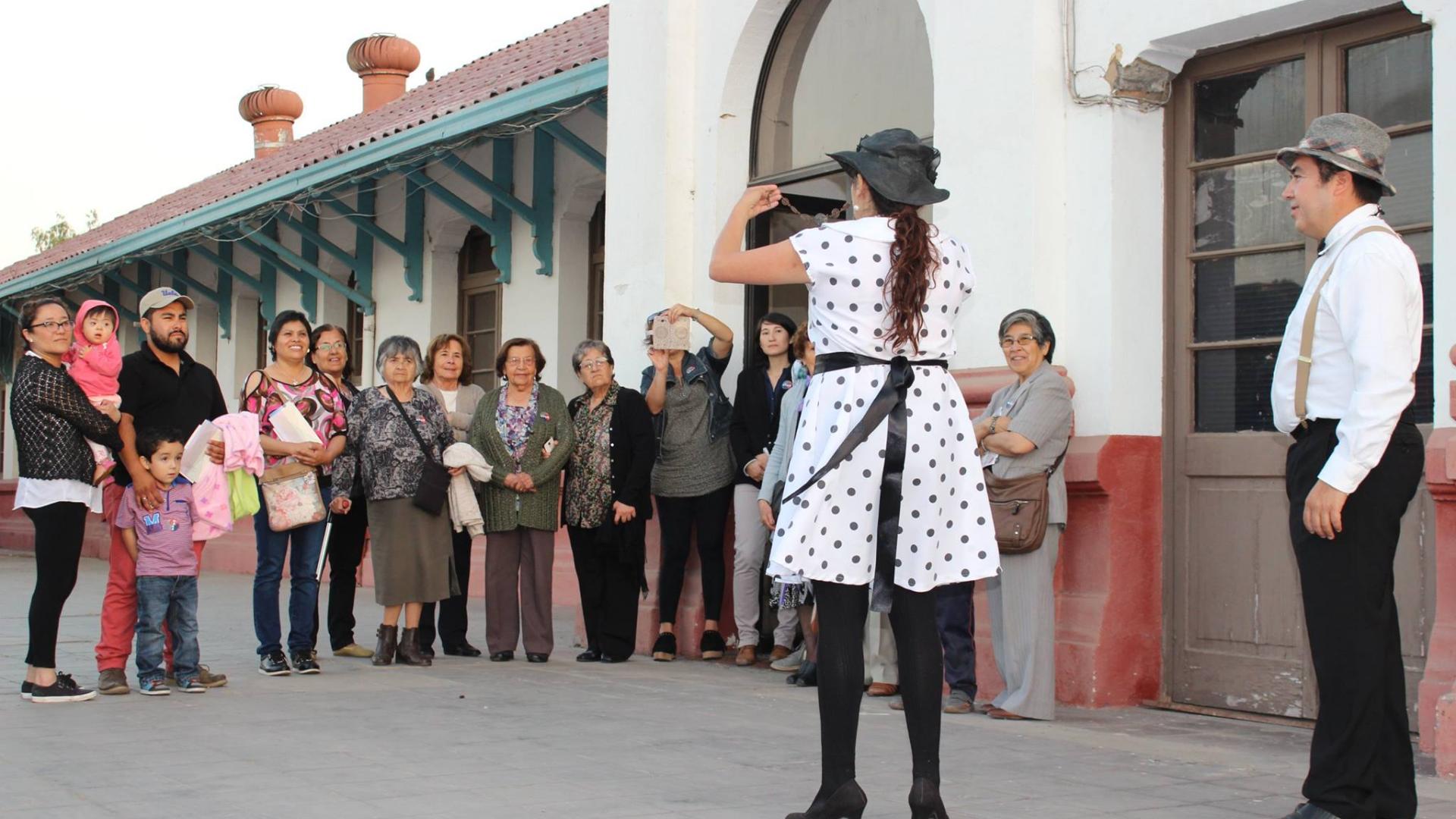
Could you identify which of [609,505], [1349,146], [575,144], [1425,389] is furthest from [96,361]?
[575,144]

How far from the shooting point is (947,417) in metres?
4.73

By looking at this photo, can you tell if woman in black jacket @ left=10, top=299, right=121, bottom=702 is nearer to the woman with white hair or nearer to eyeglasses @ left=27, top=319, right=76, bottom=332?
eyeglasses @ left=27, top=319, right=76, bottom=332

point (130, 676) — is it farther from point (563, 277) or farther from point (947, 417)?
point (563, 277)

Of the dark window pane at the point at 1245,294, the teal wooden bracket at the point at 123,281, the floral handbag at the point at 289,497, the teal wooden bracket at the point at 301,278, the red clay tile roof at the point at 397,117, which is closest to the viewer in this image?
the dark window pane at the point at 1245,294

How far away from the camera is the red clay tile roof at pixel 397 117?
1295 centimetres

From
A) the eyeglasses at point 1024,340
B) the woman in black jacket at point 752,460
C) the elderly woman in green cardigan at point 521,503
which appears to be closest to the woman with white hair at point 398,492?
the elderly woman in green cardigan at point 521,503

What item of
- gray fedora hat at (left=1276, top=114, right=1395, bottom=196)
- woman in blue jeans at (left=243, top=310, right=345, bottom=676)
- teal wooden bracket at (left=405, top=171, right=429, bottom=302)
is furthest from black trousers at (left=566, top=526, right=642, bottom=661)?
teal wooden bracket at (left=405, top=171, right=429, bottom=302)

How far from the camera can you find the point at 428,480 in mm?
8758

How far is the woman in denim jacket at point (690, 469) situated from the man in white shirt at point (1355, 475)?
480cm

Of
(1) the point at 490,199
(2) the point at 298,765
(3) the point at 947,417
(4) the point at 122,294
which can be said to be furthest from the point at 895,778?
(4) the point at 122,294

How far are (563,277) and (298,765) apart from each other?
8369mm

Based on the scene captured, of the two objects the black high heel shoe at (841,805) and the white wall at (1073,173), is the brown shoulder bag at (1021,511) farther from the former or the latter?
the black high heel shoe at (841,805)

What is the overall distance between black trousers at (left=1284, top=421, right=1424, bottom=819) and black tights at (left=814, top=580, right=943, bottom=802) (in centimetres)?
105

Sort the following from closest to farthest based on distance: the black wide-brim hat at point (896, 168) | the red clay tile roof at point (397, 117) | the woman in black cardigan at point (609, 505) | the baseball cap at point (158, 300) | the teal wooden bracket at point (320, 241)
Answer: the black wide-brim hat at point (896, 168) → the baseball cap at point (158, 300) → the woman in black cardigan at point (609, 505) → the red clay tile roof at point (397, 117) → the teal wooden bracket at point (320, 241)
